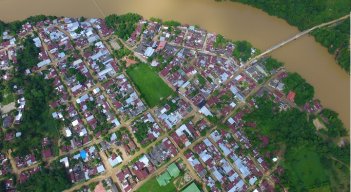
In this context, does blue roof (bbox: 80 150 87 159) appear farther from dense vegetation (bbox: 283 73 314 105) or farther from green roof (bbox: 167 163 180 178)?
dense vegetation (bbox: 283 73 314 105)

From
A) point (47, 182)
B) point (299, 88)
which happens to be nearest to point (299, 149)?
point (299, 88)

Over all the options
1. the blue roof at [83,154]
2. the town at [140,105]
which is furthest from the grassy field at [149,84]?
the blue roof at [83,154]

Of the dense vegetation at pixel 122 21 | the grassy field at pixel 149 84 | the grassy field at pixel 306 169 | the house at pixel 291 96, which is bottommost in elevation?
the grassy field at pixel 306 169

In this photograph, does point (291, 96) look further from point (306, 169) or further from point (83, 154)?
point (83, 154)

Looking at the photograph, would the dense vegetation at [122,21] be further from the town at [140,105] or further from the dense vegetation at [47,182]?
the dense vegetation at [47,182]

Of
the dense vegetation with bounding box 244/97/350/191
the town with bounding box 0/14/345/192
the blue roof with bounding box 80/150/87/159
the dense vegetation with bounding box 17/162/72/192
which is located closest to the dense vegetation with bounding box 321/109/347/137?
the town with bounding box 0/14/345/192

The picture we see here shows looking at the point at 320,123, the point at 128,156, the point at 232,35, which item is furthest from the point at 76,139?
the point at 320,123
